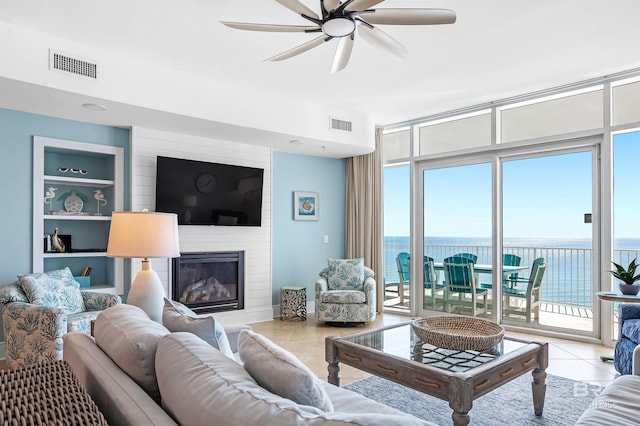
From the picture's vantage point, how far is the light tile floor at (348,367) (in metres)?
3.45

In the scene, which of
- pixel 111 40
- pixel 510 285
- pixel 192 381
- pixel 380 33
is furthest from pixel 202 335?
pixel 510 285

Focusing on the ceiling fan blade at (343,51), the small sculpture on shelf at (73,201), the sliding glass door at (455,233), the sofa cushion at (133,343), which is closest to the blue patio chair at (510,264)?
the sliding glass door at (455,233)

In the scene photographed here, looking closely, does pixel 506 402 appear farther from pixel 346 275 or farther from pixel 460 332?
pixel 346 275

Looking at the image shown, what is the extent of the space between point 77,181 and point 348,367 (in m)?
3.26

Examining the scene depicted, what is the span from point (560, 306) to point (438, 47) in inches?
123

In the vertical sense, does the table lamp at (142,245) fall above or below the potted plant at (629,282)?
above

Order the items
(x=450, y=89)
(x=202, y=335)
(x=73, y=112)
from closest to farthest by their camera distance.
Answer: (x=202, y=335) → (x=73, y=112) → (x=450, y=89)

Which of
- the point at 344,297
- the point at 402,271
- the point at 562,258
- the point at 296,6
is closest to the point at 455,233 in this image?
the point at 402,271

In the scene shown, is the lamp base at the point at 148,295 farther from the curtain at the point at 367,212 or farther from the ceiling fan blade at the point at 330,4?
the curtain at the point at 367,212

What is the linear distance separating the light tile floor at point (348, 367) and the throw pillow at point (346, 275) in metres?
0.52

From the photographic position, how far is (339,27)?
2.58m

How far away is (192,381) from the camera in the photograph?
1.10m

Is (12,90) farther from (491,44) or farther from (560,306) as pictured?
(560,306)

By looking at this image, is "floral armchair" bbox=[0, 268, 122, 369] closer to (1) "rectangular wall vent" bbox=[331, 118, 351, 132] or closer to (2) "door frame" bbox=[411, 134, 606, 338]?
(1) "rectangular wall vent" bbox=[331, 118, 351, 132]
